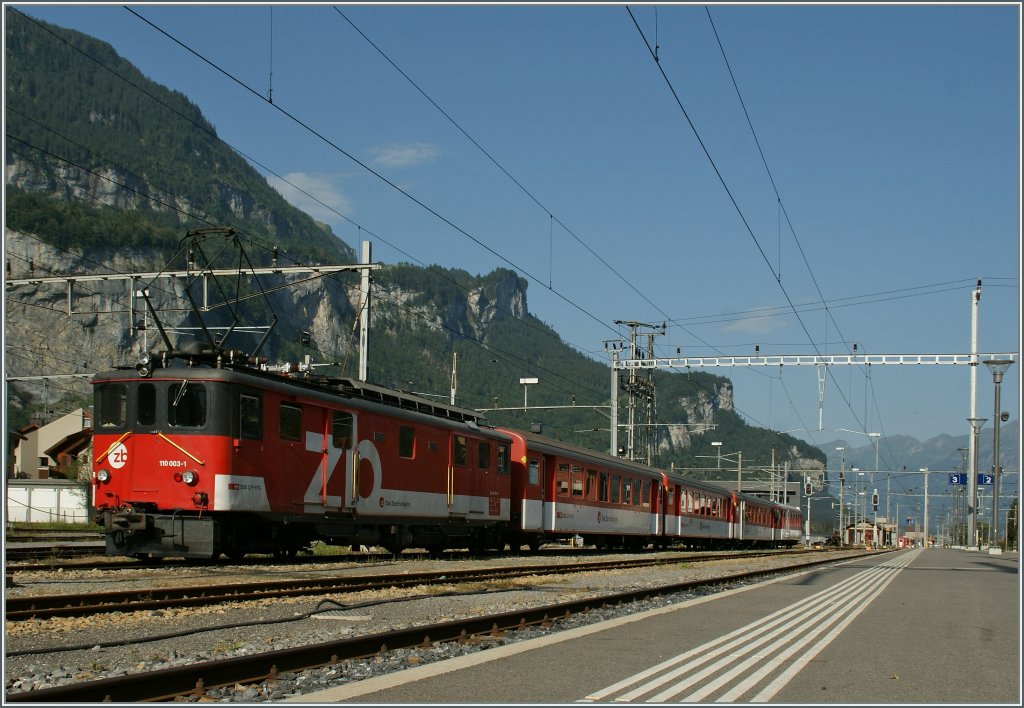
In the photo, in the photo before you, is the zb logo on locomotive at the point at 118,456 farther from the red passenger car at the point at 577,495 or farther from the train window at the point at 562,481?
the train window at the point at 562,481

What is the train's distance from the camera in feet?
57.9

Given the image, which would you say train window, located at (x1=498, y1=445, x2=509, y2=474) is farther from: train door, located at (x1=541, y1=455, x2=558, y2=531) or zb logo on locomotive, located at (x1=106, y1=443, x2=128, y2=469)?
zb logo on locomotive, located at (x1=106, y1=443, x2=128, y2=469)

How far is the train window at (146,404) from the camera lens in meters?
18.1

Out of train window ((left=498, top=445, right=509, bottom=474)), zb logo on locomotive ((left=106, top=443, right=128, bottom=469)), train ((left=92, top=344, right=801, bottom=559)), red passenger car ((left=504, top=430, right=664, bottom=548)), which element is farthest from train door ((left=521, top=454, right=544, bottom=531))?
zb logo on locomotive ((left=106, top=443, right=128, bottom=469))

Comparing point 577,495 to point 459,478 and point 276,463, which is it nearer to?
point 459,478

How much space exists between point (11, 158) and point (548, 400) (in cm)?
9553

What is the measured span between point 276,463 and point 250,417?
103 cm

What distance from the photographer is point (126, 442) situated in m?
18.1

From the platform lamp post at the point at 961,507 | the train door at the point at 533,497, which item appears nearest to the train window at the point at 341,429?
the train door at the point at 533,497

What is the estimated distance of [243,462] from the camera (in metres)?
18.0

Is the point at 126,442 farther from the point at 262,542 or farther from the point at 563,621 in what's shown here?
the point at 563,621

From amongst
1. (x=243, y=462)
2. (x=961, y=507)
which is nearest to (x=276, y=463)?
(x=243, y=462)

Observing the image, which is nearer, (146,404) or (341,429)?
(146,404)

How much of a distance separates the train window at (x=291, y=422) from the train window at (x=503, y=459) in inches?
387
